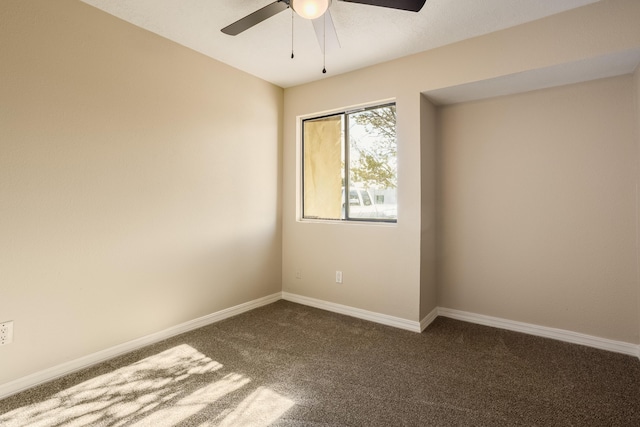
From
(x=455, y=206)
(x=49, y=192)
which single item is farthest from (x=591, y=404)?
(x=49, y=192)

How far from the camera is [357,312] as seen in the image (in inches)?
130

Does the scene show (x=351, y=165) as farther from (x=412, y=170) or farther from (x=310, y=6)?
(x=310, y=6)

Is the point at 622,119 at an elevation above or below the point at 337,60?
below

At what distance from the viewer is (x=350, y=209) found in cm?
348

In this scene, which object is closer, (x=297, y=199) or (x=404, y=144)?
(x=404, y=144)

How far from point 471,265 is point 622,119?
1.63 m

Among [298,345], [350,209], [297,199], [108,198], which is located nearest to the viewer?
[108,198]

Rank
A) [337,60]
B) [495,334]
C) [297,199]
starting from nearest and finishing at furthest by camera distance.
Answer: [495,334] < [337,60] < [297,199]

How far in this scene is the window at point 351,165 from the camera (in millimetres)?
3240

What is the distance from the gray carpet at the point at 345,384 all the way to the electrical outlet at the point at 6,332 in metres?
0.33

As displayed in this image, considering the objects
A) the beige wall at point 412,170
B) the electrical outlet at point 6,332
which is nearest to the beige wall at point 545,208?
the beige wall at point 412,170

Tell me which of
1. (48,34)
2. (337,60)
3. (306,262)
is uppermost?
(337,60)

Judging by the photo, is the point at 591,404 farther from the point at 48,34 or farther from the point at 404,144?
the point at 48,34

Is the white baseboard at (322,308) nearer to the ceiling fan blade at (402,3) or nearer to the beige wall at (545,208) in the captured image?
the beige wall at (545,208)
